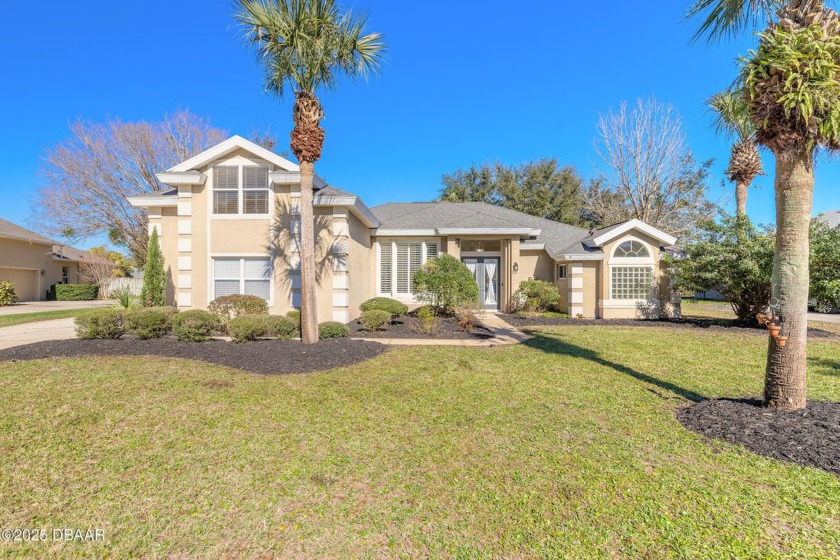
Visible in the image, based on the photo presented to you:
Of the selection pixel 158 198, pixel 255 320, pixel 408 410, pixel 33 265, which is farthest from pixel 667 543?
pixel 33 265

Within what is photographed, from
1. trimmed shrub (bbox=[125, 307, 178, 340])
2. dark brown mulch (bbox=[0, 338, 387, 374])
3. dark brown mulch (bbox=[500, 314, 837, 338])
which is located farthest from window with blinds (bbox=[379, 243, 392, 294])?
trimmed shrub (bbox=[125, 307, 178, 340])

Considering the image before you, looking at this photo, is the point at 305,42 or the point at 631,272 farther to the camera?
the point at 631,272

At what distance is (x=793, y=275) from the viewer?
15.4ft

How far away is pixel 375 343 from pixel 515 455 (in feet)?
19.3

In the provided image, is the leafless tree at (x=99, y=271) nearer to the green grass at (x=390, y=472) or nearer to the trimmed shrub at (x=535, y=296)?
the green grass at (x=390, y=472)

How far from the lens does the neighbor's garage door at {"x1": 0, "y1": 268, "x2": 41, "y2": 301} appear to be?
24350mm

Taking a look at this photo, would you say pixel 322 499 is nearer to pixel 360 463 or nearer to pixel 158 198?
pixel 360 463

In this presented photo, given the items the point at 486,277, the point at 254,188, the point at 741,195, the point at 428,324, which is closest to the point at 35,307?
the point at 254,188

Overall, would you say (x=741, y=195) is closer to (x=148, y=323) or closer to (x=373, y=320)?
(x=373, y=320)

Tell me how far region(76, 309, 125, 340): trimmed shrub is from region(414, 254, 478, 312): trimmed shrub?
850cm

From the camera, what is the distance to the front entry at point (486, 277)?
16.3 m

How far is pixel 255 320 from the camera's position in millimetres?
9102

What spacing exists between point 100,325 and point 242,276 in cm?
389

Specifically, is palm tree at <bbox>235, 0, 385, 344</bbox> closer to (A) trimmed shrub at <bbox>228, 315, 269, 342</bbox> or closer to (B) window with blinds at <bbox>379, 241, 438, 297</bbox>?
Answer: (A) trimmed shrub at <bbox>228, 315, 269, 342</bbox>
